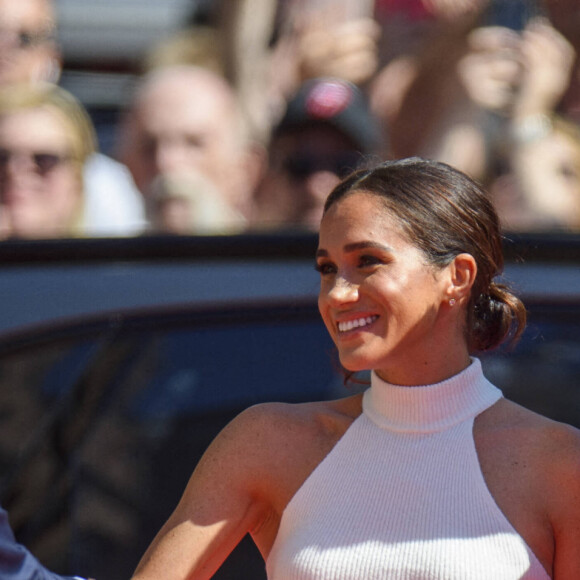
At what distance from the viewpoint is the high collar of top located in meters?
1.62

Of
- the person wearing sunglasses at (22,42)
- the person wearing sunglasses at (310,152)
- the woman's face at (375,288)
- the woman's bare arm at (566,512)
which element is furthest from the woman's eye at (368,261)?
the person wearing sunglasses at (22,42)

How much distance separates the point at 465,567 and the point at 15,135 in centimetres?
230

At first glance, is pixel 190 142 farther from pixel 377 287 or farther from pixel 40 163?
pixel 377 287

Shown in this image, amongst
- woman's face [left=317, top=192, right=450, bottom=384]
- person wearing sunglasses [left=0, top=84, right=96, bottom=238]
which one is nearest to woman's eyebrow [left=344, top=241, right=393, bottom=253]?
woman's face [left=317, top=192, right=450, bottom=384]

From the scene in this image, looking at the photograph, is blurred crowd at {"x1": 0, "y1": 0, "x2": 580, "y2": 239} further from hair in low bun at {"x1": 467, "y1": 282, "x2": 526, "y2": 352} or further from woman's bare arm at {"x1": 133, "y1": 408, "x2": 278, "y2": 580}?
woman's bare arm at {"x1": 133, "y1": 408, "x2": 278, "y2": 580}

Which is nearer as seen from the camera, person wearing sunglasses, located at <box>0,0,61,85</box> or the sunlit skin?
the sunlit skin

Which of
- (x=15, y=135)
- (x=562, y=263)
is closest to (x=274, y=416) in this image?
(x=562, y=263)

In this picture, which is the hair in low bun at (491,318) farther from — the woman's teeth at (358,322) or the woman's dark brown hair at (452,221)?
the woman's teeth at (358,322)

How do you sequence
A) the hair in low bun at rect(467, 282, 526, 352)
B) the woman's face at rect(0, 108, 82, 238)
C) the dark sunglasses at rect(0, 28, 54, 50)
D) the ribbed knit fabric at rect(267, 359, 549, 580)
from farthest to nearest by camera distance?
the dark sunglasses at rect(0, 28, 54, 50), the woman's face at rect(0, 108, 82, 238), the hair in low bun at rect(467, 282, 526, 352), the ribbed knit fabric at rect(267, 359, 549, 580)

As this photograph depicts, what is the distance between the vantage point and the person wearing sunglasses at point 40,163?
Result: 320cm

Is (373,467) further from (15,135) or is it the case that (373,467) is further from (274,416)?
(15,135)

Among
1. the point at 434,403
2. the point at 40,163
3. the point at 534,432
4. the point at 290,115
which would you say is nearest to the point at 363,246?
the point at 434,403

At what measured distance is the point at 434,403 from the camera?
163cm

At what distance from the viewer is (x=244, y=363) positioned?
2049 millimetres
